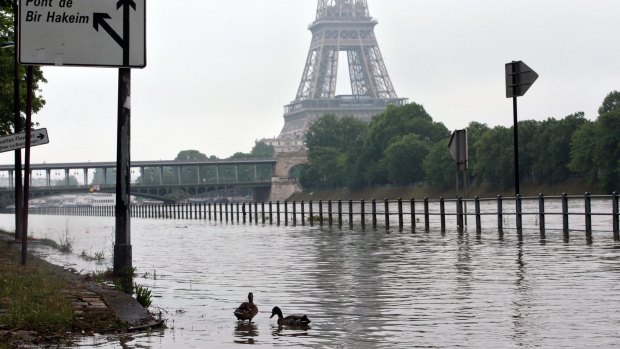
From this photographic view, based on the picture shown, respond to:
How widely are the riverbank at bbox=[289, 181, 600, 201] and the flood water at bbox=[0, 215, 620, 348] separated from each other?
83829 millimetres

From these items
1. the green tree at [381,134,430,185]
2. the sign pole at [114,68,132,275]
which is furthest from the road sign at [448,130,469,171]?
the green tree at [381,134,430,185]

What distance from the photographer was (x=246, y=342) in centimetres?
1110

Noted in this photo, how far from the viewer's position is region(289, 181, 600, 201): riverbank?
116 metres

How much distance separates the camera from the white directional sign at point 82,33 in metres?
17.2

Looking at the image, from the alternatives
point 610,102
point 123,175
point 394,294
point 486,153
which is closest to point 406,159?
point 486,153

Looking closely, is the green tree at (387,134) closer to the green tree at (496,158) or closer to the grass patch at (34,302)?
the green tree at (496,158)

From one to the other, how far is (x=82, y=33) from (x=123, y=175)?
235 cm

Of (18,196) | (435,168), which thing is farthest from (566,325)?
(435,168)

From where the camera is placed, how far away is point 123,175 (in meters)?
18.0

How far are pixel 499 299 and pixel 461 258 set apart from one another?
329 inches

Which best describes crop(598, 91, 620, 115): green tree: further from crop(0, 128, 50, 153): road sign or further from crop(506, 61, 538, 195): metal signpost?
crop(0, 128, 50, 153): road sign

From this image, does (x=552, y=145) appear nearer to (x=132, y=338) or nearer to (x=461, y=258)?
(x=461, y=258)

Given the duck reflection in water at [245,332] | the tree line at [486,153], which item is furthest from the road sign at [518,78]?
the tree line at [486,153]

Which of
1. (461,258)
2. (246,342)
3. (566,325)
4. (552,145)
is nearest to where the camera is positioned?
(246,342)
